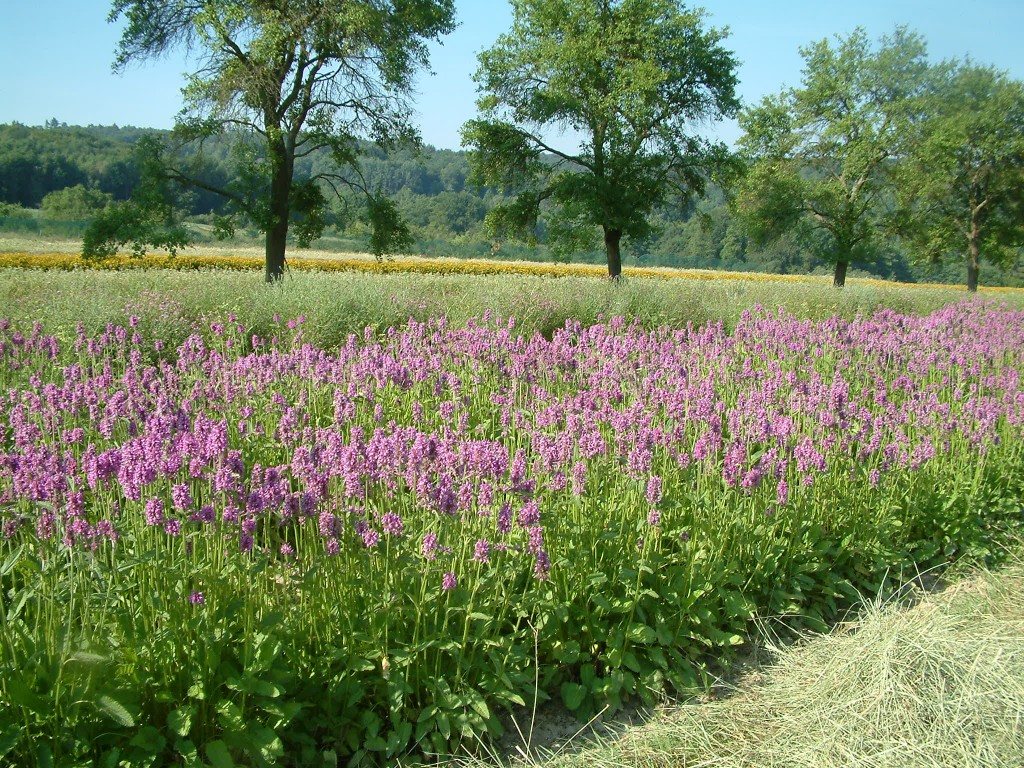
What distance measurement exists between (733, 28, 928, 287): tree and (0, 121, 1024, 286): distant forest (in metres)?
2.17

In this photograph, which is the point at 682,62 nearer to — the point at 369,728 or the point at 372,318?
the point at 372,318

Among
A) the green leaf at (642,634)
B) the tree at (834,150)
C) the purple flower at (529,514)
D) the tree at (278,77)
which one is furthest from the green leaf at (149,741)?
the tree at (834,150)

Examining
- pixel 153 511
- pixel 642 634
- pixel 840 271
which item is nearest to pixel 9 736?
pixel 153 511

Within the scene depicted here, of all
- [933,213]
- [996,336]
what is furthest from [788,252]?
[996,336]

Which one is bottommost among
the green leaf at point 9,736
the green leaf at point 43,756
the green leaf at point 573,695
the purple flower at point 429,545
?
the green leaf at point 573,695

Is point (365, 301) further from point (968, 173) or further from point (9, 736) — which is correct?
point (968, 173)

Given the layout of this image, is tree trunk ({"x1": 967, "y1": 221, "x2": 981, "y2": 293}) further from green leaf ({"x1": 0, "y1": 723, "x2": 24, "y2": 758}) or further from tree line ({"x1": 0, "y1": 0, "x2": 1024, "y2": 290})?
green leaf ({"x1": 0, "y1": 723, "x2": 24, "y2": 758})

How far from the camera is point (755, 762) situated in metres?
2.63

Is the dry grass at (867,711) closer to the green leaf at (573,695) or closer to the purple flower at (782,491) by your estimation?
the green leaf at (573,695)

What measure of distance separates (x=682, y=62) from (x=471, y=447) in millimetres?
22061

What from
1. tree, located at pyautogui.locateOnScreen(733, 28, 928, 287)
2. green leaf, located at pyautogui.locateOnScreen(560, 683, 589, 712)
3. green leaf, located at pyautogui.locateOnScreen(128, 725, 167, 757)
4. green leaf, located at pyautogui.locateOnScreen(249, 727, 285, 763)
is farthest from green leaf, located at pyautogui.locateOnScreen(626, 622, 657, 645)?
tree, located at pyautogui.locateOnScreen(733, 28, 928, 287)

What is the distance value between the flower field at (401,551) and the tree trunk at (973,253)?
30848 mm

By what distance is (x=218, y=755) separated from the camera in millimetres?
2229

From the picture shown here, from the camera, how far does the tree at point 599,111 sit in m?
21.9
